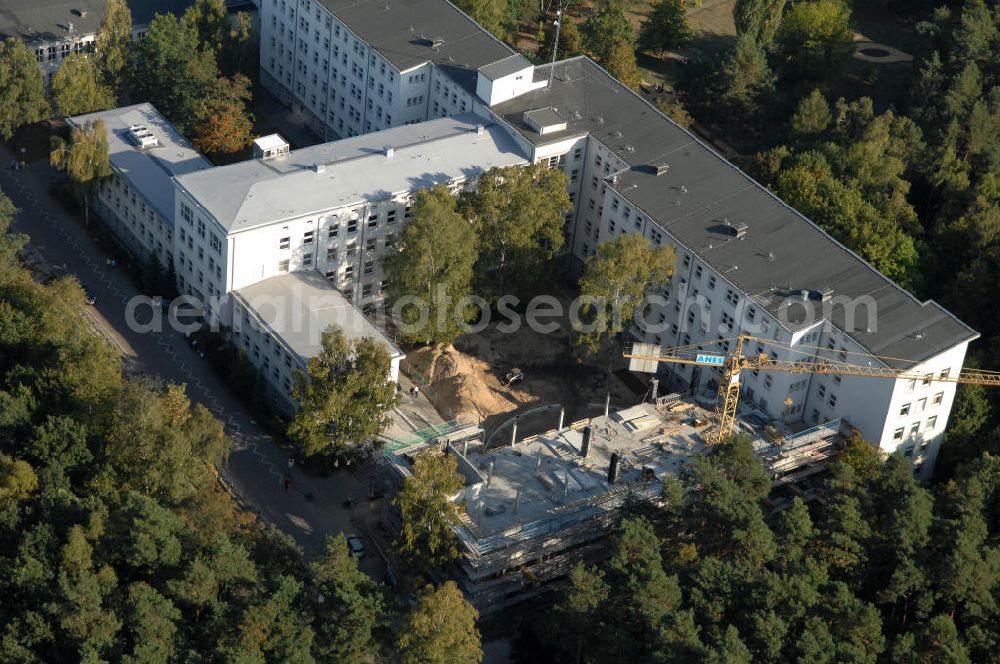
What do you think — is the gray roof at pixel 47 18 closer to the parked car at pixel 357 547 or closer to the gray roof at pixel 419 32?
the gray roof at pixel 419 32

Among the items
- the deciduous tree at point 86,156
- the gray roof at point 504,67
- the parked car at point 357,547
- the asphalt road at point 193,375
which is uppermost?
the gray roof at point 504,67

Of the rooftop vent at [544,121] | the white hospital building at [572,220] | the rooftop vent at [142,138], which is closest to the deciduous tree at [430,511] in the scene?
the white hospital building at [572,220]

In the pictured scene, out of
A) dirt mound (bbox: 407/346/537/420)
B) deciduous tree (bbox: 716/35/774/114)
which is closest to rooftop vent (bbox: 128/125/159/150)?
dirt mound (bbox: 407/346/537/420)

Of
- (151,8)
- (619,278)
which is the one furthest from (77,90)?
(619,278)

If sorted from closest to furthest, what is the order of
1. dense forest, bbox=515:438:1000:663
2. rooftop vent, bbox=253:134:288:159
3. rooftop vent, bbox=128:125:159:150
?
1. dense forest, bbox=515:438:1000:663
2. rooftop vent, bbox=253:134:288:159
3. rooftop vent, bbox=128:125:159:150

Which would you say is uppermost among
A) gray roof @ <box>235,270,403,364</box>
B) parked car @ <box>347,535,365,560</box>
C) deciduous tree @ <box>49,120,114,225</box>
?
deciduous tree @ <box>49,120,114,225</box>

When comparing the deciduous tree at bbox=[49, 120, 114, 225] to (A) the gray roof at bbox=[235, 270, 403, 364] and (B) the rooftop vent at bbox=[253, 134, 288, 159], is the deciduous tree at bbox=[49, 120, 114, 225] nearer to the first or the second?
(B) the rooftop vent at bbox=[253, 134, 288, 159]
